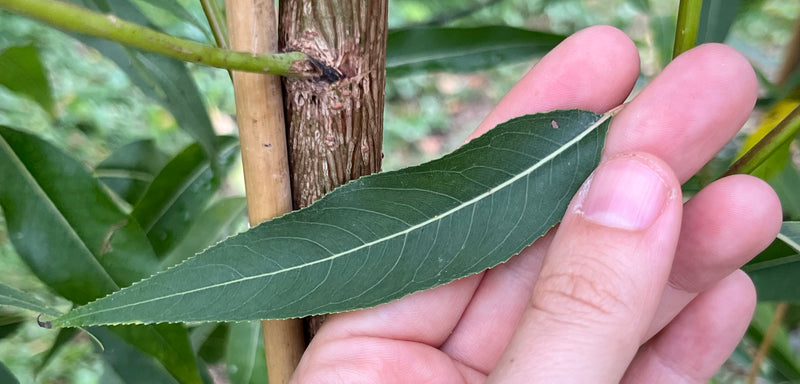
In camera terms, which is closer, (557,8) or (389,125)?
(389,125)

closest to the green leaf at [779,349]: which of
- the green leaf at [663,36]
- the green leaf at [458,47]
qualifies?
the green leaf at [663,36]

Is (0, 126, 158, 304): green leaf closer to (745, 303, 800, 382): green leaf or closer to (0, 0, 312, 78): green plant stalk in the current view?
(0, 0, 312, 78): green plant stalk

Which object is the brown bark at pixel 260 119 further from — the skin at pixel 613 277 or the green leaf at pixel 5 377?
the green leaf at pixel 5 377

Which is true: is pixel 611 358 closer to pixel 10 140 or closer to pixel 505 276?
pixel 505 276

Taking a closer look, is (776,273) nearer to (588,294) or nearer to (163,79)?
(588,294)

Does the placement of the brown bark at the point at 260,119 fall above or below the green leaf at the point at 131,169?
above

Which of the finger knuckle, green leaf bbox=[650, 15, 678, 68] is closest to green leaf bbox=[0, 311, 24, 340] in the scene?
the finger knuckle

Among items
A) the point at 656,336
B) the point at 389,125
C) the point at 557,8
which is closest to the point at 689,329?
the point at 656,336

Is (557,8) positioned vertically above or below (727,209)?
below
